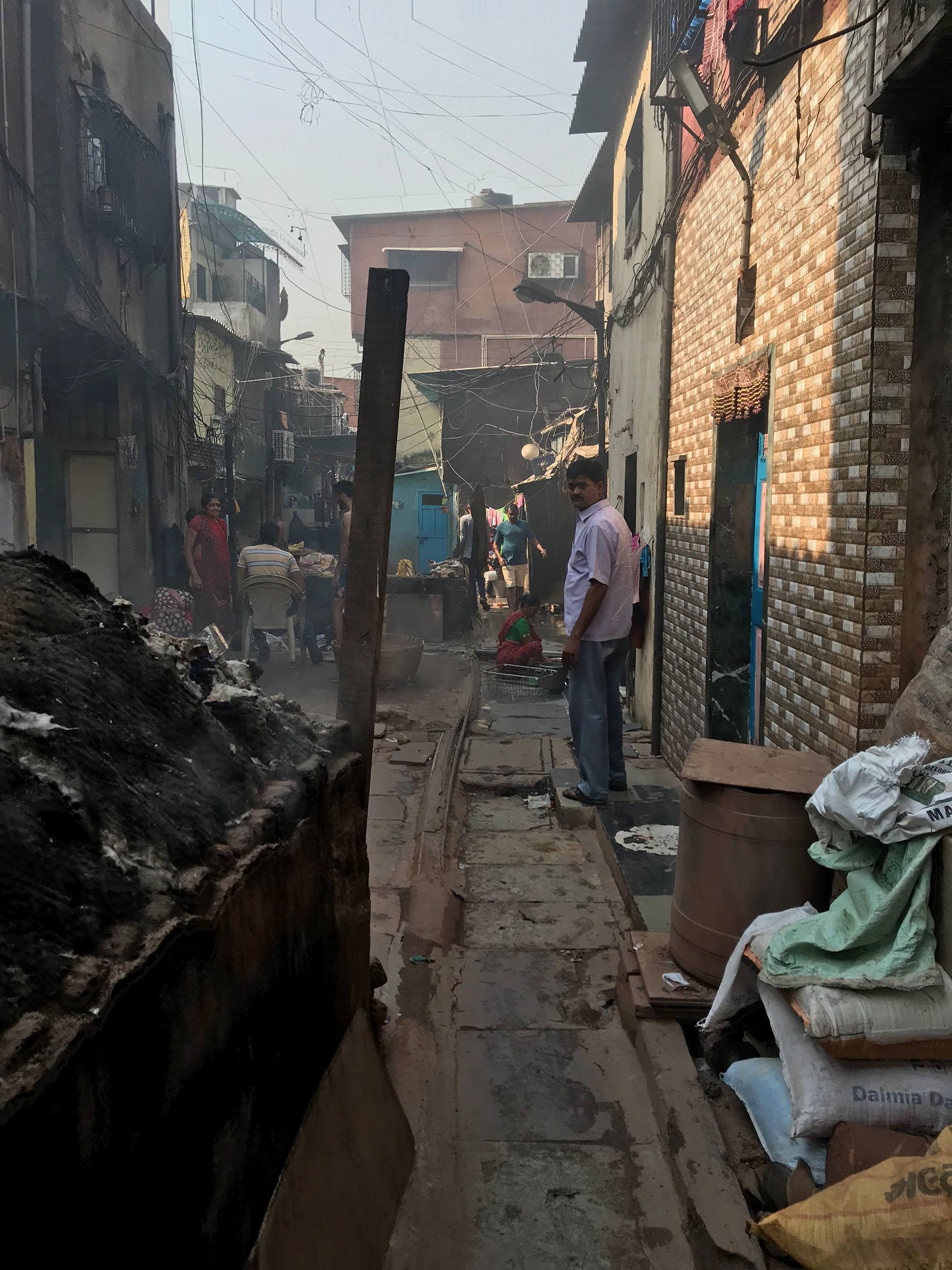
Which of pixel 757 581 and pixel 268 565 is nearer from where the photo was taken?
pixel 757 581

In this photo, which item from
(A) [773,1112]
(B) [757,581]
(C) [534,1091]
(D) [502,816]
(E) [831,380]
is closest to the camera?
(A) [773,1112]

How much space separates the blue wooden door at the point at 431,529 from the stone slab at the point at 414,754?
63.7 feet

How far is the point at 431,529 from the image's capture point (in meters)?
27.5

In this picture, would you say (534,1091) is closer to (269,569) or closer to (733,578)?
(733,578)

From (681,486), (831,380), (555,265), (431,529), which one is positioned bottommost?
(431,529)

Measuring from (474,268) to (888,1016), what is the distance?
118ft

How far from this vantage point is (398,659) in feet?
34.8

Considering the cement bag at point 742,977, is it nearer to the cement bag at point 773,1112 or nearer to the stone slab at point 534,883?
the cement bag at point 773,1112

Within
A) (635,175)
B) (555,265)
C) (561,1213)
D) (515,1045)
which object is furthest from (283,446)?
(561,1213)

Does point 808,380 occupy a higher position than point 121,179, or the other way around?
point 121,179

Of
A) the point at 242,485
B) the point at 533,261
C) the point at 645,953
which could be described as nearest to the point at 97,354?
the point at 645,953

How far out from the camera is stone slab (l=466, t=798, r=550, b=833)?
20.6ft

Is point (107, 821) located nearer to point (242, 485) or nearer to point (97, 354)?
point (97, 354)

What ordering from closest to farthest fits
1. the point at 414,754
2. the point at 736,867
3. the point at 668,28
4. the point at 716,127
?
the point at 736,867 → the point at 716,127 → the point at 668,28 → the point at 414,754
